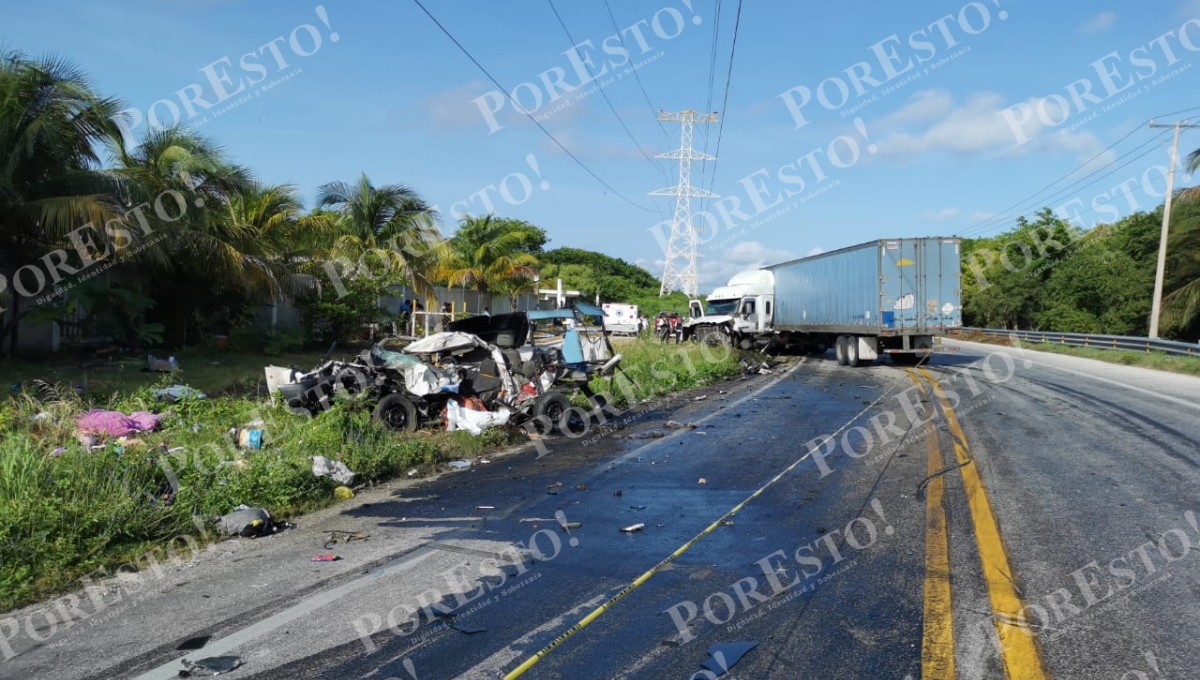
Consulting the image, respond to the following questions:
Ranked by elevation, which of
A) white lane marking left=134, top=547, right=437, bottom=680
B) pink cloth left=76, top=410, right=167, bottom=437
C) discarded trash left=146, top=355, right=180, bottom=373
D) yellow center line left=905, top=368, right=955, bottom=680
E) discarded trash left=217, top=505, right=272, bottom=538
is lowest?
yellow center line left=905, top=368, right=955, bottom=680

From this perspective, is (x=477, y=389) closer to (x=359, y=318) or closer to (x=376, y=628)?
(x=376, y=628)

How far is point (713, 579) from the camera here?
5.36 metres

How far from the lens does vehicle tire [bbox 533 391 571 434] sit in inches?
495

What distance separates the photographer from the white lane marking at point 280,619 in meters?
4.23

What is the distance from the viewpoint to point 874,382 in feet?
65.7

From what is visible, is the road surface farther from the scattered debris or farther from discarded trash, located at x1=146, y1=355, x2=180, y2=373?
discarded trash, located at x1=146, y1=355, x2=180, y2=373

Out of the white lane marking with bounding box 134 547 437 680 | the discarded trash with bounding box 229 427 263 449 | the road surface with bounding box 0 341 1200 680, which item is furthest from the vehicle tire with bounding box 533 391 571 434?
the white lane marking with bounding box 134 547 437 680

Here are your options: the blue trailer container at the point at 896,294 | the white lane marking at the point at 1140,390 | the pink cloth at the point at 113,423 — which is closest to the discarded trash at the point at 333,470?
the pink cloth at the point at 113,423

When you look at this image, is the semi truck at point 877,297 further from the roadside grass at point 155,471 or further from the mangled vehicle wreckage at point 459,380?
the roadside grass at point 155,471

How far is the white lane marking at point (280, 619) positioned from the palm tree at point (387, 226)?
22087mm

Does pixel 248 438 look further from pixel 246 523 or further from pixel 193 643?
pixel 193 643

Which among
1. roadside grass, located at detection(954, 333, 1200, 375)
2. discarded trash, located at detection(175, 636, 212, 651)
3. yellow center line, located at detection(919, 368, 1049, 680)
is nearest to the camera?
yellow center line, located at detection(919, 368, 1049, 680)

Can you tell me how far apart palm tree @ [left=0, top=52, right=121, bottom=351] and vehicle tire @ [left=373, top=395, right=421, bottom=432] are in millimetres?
7423

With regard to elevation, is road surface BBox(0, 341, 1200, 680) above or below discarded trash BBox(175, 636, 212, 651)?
below
